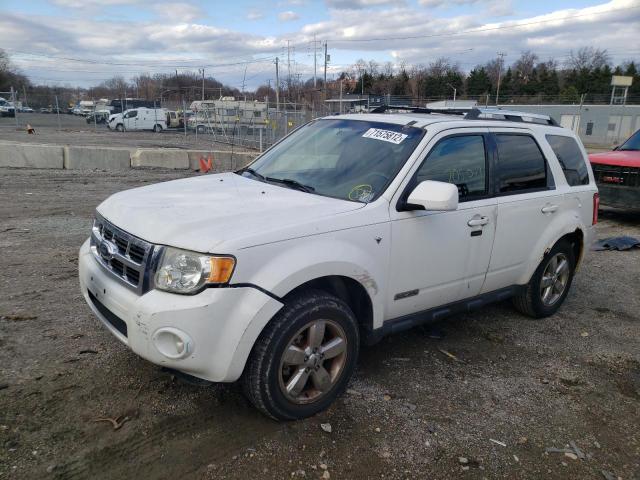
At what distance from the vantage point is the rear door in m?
4.15

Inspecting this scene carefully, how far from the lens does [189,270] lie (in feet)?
8.74

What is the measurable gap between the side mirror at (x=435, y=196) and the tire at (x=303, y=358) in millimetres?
821

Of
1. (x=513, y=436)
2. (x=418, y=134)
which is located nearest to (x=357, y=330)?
(x=513, y=436)

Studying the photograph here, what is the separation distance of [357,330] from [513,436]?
3.77 feet

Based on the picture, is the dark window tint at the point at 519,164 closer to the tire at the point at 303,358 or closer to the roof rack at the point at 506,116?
the roof rack at the point at 506,116

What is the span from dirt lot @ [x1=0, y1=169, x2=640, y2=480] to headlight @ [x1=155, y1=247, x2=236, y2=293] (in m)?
0.93

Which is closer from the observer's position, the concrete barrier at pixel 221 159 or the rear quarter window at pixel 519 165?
the rear quarter window at pixel 519 165

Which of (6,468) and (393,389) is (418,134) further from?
(6,468)

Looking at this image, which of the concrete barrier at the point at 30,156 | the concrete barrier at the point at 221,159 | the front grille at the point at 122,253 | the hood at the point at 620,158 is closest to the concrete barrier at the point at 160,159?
the concrete barrier at the point at 221,159

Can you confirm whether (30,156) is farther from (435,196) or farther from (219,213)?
(435,196)

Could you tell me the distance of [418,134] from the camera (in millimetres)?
3691

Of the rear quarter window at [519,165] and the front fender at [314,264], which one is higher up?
the rear quarter window at [519,165]

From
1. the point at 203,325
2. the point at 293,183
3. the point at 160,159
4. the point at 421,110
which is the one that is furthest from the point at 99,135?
the point at 203,325

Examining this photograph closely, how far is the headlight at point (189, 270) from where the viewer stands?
2.62 metres
